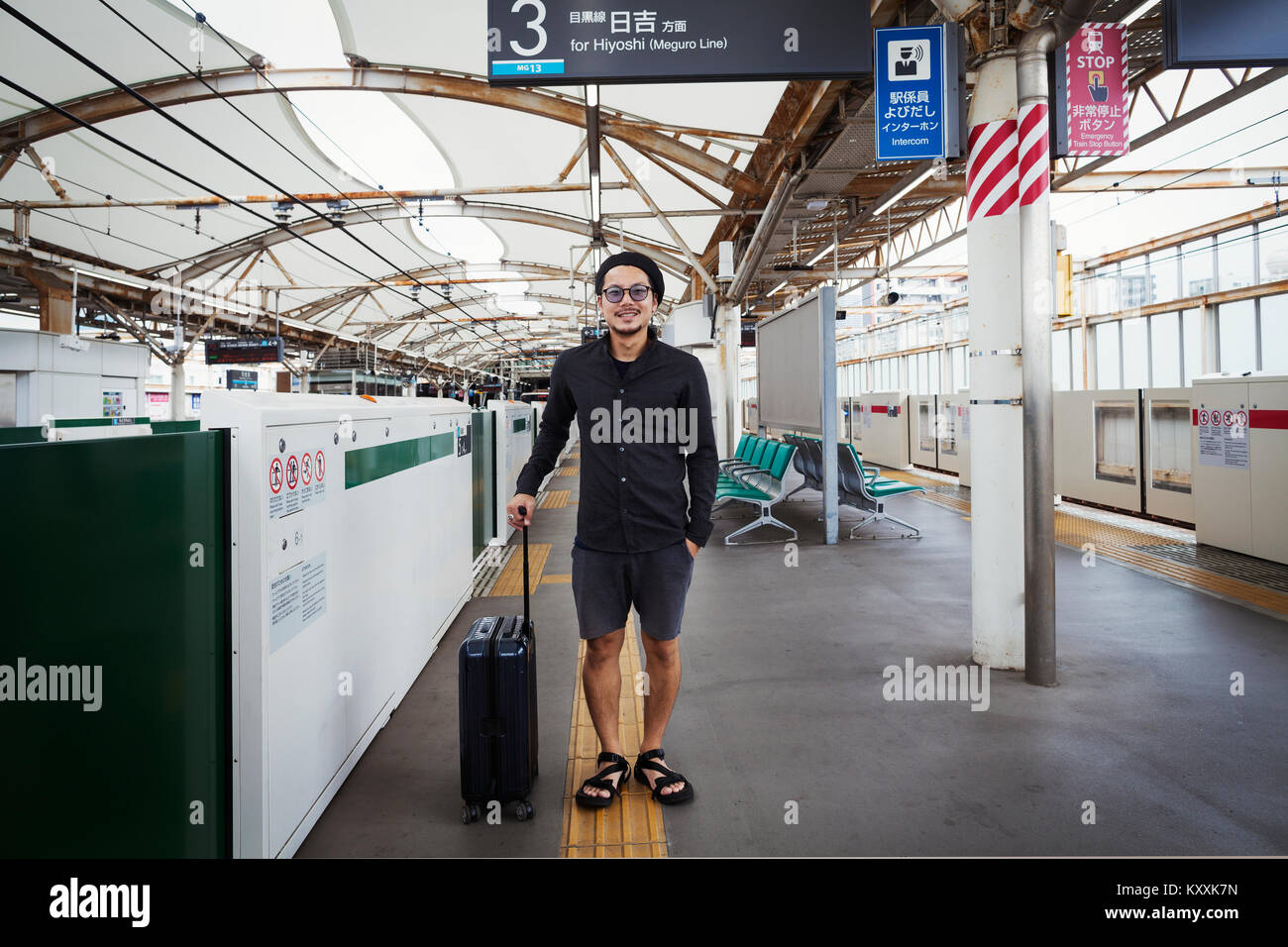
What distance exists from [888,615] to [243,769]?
Result: 4009 mm

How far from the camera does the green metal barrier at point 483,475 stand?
6.44 meters

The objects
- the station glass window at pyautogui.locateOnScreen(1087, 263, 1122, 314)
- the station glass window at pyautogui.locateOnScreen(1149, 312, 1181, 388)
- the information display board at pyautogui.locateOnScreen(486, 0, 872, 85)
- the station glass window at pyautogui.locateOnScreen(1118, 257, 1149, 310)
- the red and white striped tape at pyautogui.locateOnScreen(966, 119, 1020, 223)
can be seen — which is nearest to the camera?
the red and white striped tape at pyautogui.locateOnScreen(966, 119, 1020, 223)

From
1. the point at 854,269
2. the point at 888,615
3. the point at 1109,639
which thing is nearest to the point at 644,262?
the point at 888,615

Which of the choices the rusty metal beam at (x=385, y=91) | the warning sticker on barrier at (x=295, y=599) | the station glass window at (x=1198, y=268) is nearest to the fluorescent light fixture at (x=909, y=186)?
the rusty metal beam at (x=385, y=91)

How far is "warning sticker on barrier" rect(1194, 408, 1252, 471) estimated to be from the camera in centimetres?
649

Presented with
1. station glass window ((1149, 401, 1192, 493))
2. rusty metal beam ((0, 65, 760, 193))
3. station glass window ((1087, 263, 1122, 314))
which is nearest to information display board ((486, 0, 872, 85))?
rusty metal beam ((0, 65, 760, 193))

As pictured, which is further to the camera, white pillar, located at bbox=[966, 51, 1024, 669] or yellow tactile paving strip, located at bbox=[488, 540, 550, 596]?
yellow tactile paving strip, located at bbox=[488, 540, 550, 596]

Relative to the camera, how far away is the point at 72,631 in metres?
1.66

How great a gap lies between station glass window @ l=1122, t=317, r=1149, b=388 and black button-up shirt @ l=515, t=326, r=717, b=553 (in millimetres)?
12406

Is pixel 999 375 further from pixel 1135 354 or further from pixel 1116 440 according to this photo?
pixel 1135 354

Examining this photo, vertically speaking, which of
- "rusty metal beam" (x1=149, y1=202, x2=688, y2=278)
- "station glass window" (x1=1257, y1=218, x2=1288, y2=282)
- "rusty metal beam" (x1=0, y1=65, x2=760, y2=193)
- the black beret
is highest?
"rusty metal beam" (x1=149, y1=202, x2=688, y2=278)

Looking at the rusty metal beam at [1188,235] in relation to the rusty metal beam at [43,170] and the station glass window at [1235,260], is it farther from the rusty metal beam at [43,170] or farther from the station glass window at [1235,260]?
the rusty metal beam at [43,170]

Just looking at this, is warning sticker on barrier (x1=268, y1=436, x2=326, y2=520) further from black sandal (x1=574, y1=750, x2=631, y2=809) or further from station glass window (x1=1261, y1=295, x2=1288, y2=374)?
station glass window (x1=1261, y1=295, x2=1288, y2=374)
